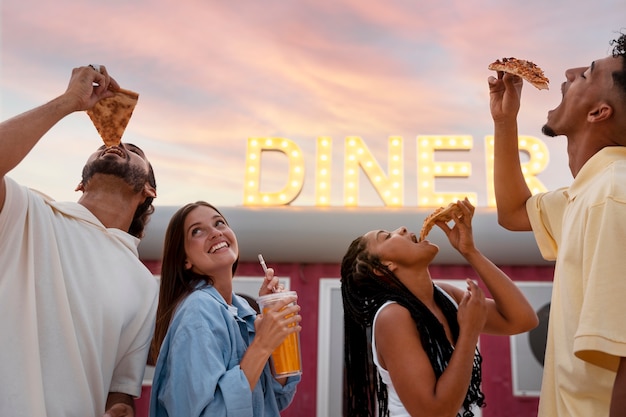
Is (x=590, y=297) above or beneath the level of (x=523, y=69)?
beneath

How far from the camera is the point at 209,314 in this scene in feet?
7.18

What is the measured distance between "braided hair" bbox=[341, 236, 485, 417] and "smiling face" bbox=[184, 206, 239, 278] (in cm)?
60

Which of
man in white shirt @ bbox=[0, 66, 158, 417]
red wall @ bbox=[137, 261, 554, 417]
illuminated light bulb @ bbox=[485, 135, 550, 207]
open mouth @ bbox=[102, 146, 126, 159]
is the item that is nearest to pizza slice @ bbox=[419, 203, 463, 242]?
man in white shirt @ bbox=[0, 66, 158, 417]

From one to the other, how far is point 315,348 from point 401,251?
4.03 meters

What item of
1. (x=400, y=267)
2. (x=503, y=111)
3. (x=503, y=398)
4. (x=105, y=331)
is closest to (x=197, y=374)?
(x=105, y=331)

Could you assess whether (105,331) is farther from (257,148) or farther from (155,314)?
(257,148)

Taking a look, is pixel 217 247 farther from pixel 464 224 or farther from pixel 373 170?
pixel 373 170

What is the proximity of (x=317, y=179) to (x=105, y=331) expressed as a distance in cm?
511

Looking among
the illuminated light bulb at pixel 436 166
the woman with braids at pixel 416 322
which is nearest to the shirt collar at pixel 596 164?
the woman with braids at pixel 416 322

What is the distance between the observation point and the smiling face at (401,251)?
252 centimetres

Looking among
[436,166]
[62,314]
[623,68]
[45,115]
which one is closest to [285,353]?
[62,314]

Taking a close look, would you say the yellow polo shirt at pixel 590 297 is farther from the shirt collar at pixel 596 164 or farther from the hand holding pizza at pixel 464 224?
the hand holding pizza at pixel 464 224

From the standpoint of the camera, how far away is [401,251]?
2.54m

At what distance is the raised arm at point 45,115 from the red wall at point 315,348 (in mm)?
4256
